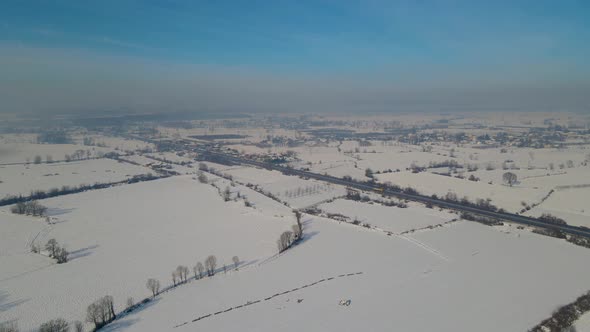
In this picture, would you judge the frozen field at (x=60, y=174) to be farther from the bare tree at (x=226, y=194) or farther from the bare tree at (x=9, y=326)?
the bare tree at (x=9, y=326)

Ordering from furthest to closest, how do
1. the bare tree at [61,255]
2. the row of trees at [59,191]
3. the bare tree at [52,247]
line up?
the row of trees at [59,191]
the bare tree at [52,247]
the bare tree at [61,255]

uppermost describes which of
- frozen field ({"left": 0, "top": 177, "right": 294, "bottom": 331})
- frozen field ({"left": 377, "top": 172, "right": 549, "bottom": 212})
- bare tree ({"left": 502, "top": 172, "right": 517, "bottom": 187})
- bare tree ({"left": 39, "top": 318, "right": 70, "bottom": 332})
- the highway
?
bare tree ({"left": 502, "top": 172, "right": 517, "bottom": 187})

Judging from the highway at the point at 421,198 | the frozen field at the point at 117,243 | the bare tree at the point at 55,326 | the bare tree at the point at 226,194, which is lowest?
the frozen field at the point at 117,243

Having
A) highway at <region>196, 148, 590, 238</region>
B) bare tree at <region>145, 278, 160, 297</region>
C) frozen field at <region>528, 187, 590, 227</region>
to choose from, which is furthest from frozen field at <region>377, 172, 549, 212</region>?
bare tree at <region>145, 278, 160, 297</region>

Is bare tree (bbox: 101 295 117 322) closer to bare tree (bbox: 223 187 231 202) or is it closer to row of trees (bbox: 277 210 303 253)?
row of trees (bbox: 277 210 303 253)

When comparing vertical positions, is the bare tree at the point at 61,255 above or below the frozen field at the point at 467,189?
below

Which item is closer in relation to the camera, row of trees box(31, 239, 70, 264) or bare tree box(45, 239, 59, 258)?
row of trees box(31, 239, 70, 264)

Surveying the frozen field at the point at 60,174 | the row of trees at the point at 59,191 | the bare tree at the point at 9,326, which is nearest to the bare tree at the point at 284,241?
the bare tree at the point at 9,326
